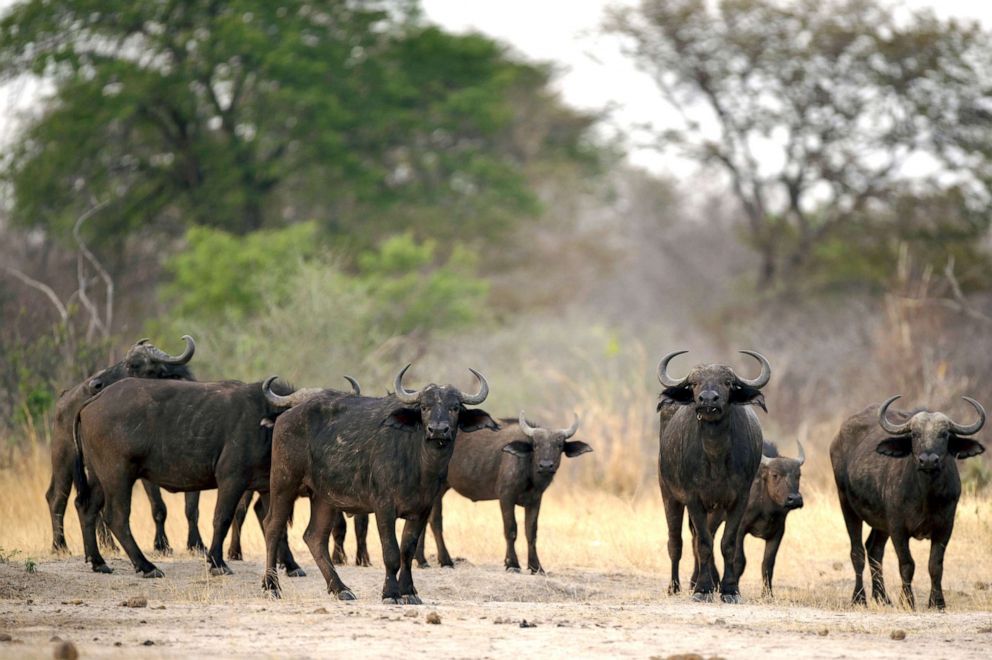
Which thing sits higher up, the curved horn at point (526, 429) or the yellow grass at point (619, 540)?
the curved horn at point (526, 429)

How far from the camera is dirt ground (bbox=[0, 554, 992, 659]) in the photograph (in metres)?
8.23

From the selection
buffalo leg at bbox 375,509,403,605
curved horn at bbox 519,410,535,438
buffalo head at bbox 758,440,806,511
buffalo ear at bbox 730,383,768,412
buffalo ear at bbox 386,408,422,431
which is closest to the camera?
buffalo leg at bbox 375,509,403,605

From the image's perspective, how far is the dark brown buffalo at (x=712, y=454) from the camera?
37.1 ft

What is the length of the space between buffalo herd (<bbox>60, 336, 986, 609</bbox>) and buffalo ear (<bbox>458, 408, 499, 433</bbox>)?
0.05ft

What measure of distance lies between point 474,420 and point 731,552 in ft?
7.82

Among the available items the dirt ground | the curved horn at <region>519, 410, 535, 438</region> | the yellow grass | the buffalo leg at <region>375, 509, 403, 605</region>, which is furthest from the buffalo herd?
the yellow grass

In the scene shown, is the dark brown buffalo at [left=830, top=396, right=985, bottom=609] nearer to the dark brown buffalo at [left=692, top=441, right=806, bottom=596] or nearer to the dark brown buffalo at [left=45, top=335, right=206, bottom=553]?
the dark brown buffalo at [left=692, top=441, right=806, bottom=596]

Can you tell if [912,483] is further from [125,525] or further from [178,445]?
[125,525]

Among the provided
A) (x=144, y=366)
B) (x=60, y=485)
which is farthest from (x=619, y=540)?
(x=60, y=485)

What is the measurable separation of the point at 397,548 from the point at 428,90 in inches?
1097

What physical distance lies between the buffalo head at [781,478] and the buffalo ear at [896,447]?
0.77 metres

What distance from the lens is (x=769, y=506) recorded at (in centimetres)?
1244

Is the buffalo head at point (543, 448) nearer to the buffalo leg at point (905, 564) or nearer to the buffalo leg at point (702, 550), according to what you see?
the buffalo leg at point (702, 550)

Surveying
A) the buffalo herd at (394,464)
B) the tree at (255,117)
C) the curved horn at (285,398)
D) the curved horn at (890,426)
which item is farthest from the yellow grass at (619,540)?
the tree at (255,117)
